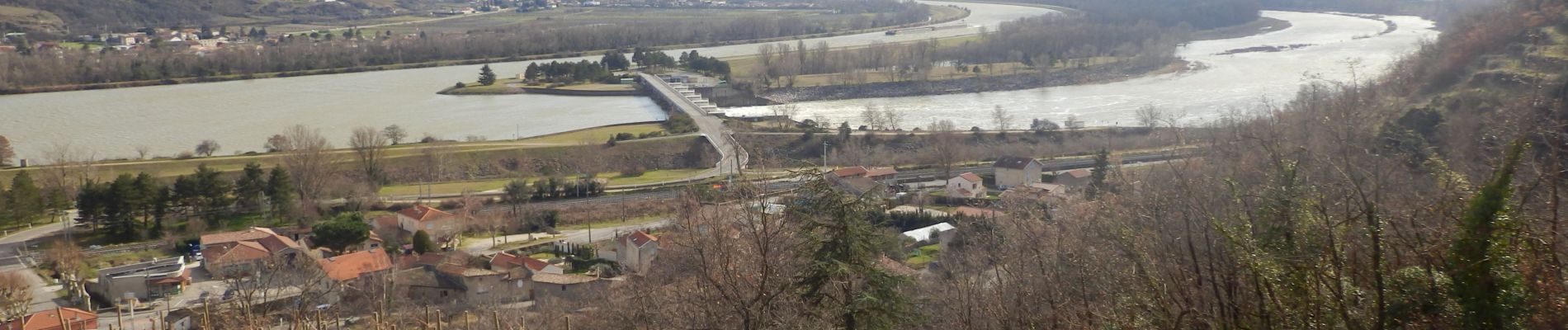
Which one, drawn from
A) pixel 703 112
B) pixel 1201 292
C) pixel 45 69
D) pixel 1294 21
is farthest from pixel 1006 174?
pixel 1294 21

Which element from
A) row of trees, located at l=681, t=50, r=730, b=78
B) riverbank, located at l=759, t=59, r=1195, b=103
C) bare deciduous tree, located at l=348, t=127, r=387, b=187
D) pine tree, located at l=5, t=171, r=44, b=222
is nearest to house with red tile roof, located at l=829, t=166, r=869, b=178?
bare deciduous tree, located at l=348, t=127, r=387, b=187

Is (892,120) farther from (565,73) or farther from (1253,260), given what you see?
(1253,260)

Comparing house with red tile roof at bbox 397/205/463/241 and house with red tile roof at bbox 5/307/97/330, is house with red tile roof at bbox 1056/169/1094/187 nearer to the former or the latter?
house with red tile roof at bbox 397/205/463/241

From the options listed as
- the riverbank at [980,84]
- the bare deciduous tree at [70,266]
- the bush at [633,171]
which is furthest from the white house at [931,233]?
the riverbank at [980,84]

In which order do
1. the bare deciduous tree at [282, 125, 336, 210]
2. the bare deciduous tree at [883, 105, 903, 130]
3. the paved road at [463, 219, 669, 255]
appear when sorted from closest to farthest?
the paved road at [463, 219, 669, 255] → the bare deciduous tree at [282, 125, 336, 210] → the bare deciduous tree at [883, 105, 903, 130]

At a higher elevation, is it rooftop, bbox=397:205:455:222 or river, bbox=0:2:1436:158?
river, bbox=0:2:1436:158

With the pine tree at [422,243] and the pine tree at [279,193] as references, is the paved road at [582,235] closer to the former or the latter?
the pine tree at [422,243]

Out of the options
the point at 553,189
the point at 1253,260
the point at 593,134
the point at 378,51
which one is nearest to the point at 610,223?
the point at 553,189

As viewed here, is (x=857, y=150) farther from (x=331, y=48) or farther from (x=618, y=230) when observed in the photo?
(x=331, y=48)
